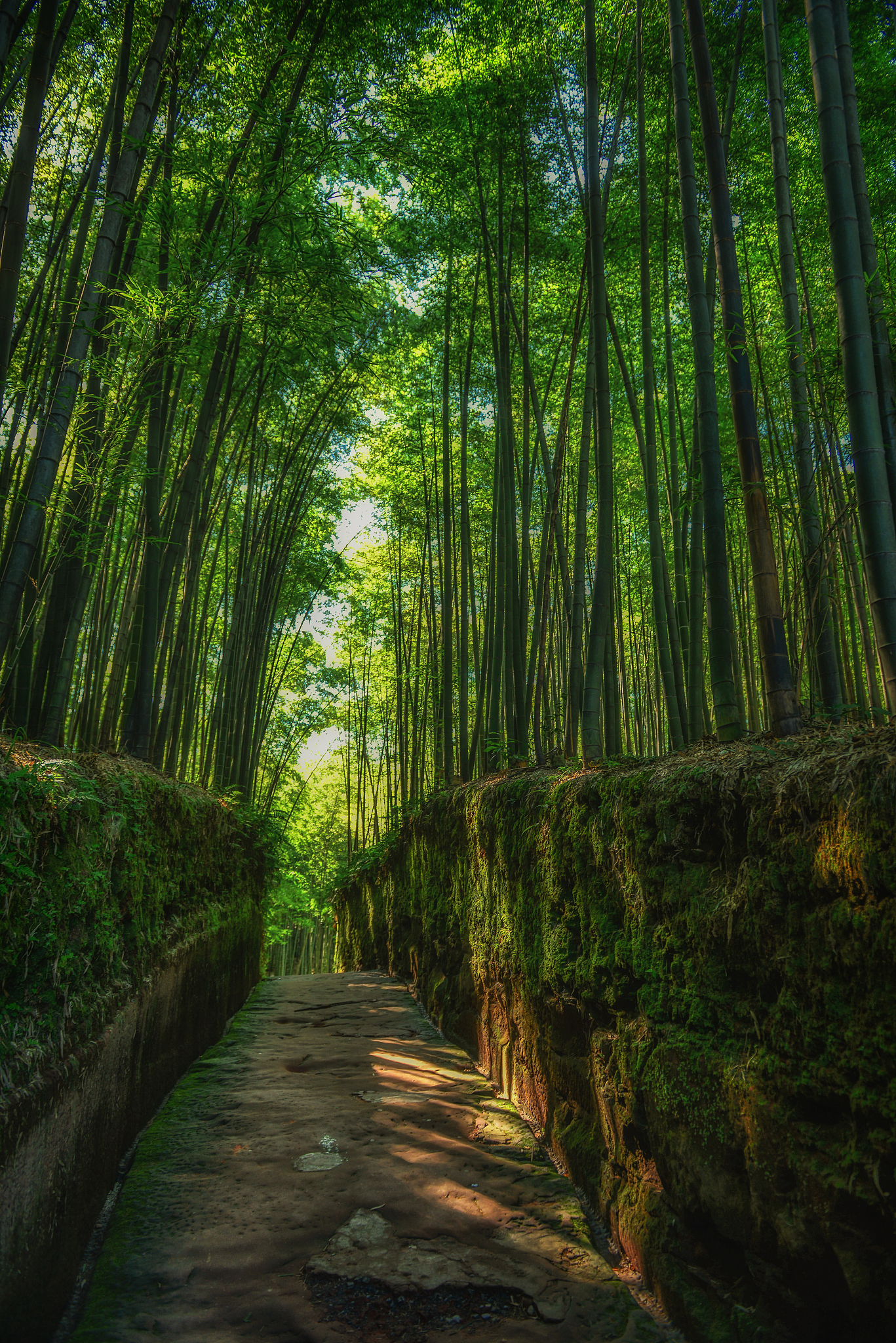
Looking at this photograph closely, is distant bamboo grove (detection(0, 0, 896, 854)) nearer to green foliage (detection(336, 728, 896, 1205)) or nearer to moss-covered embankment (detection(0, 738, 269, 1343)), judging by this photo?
green foliage (detection(336, 728, 896, 1205))

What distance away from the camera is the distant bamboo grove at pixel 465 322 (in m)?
2.28

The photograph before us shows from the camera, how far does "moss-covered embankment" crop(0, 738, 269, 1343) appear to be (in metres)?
1.44

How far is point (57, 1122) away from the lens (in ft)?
5.34

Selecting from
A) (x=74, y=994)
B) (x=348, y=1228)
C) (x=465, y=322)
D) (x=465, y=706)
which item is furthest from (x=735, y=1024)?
(x=465, y=322)

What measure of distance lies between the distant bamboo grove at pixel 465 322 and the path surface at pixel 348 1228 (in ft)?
4.96

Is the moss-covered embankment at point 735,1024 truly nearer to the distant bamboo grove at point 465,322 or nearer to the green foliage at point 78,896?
the distant bamboo grove at point 465,322

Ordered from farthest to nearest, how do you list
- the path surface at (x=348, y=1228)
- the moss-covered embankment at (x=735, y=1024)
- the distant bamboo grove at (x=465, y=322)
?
the distant bamboo grove at (x=465, y=322)
the path surface at (x=348, y=1228)
the moss-covered embankment at (x=735, y=1024)

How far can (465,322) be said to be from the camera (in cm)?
550

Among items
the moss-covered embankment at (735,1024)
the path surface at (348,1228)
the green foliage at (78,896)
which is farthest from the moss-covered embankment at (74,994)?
the moss-covered embankment at (735,1024)

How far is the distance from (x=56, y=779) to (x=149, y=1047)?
4.56ft

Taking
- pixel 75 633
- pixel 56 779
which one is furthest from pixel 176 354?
pixel 56 779

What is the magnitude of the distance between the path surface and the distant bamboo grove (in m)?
1.51

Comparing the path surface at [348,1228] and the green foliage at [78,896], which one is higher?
the green foliage at [78,896]

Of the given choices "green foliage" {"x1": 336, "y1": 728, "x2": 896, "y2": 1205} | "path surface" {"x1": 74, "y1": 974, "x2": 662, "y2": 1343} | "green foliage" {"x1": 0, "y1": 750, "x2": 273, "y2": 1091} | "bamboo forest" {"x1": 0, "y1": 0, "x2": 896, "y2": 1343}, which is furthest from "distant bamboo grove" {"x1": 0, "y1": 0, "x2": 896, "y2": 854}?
"path surface" {"x1": 74, "y1": 974, "x2": 662, "y2": 1343}
